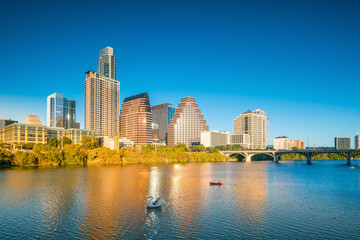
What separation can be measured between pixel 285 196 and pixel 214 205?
24.0 meters

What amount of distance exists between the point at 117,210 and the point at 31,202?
22162mm

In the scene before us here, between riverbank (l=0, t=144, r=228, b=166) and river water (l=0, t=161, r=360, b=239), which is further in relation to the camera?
riverbank (l=0, t=144, r=228, b=166)

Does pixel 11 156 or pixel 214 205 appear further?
pixel 11 156

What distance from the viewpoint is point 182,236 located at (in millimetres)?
40250

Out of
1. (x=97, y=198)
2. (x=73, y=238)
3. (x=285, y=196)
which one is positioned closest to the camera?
(x=73, y=238)

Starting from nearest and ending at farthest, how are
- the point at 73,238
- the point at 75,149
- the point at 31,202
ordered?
1. the point at 73,238
2. the point at 31,202
3. the point at 75,149

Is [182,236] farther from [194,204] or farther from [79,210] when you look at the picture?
[79,210]

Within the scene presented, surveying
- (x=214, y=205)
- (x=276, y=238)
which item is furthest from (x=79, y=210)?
(x=276, y=238)

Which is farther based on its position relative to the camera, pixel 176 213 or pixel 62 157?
pixel 62 157

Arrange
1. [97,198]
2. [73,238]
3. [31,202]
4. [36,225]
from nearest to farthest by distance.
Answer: [73,238] → [36,225] → [31,202] → [97,198]

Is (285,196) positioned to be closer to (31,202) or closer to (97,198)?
(97,198)

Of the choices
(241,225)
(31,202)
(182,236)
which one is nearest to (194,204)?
(241,225)

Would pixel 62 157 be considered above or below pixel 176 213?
below

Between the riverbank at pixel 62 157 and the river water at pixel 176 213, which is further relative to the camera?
the riverbank at pixel 62 157
